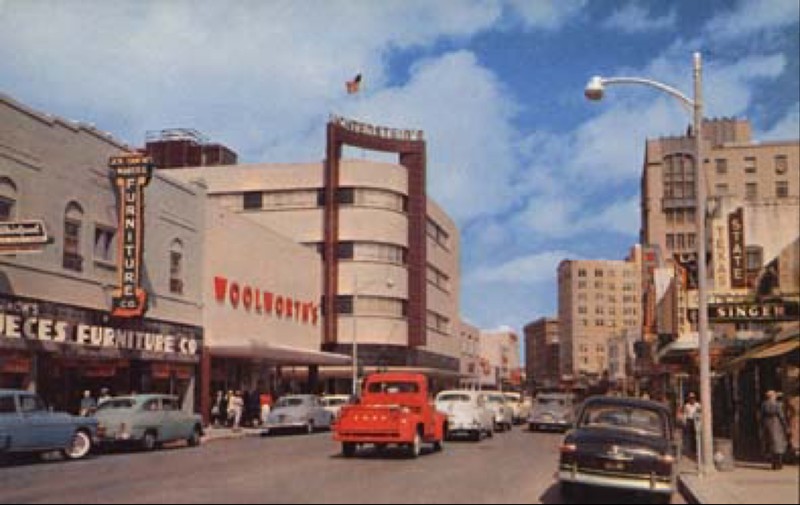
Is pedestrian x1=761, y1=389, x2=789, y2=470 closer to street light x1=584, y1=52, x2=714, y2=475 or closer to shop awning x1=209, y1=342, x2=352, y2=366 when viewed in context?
street light x1=584, y1=52, x2=714, y2=475

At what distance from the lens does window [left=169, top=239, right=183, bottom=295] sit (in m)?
39.6

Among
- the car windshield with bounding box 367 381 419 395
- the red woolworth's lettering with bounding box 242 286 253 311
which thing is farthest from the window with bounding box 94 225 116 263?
the car windshield with bounding box 367 381 419 395

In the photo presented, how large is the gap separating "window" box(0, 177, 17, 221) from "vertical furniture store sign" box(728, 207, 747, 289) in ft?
78.6

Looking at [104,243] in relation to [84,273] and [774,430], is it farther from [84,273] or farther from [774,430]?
[774,430]

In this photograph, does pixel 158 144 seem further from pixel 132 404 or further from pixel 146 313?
pixel 132 404

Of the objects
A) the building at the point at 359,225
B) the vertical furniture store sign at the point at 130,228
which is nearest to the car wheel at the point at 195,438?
the vertical furniture store sign at the point at 130,228

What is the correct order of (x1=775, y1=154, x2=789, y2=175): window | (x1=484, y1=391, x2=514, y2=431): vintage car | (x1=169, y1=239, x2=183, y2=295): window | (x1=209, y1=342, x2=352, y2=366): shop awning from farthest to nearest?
(x1=775, y1=154, x2=789, y2=175): window, (x1=209, y1=342, x2=352, y2=366): shop awning, (x1=484, y1=391, x2=514, y2=431): vintage car, (x1=169, y1=239, x2=183, y2=295): window

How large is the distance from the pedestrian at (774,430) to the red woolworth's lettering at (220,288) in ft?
89.8

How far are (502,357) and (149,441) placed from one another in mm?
136423

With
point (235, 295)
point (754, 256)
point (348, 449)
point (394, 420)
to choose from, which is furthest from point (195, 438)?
point (754, 256)

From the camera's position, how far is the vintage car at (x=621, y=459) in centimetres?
1476

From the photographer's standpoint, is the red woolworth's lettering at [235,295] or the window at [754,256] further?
the red woolworth's lettering at [235,295]

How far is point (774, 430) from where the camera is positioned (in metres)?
19.8

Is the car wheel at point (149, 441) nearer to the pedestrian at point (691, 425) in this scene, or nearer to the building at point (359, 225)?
the pedestrian at point (691, 425)
